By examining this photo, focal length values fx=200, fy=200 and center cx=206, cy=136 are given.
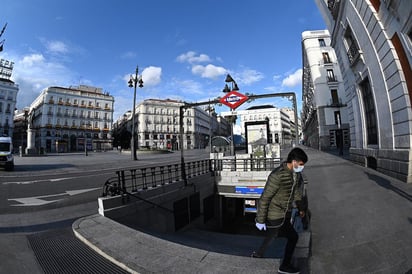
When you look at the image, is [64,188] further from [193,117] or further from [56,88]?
[193,117]

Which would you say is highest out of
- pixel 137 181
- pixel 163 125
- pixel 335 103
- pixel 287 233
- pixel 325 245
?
pixel 163 125

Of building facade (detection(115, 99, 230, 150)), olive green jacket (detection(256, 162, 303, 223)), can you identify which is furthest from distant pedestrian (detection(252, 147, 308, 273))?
building facade (detection(115, 99, 230, 150))

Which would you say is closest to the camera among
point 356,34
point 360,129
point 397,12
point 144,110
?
point 397,12

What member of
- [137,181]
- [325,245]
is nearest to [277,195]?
[325,245]

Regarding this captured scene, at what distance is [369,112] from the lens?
11.5 m

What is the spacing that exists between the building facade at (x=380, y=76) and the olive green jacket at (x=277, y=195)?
7629 mm

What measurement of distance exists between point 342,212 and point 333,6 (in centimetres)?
1408

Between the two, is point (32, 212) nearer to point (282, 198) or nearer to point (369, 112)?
point (282, 198)

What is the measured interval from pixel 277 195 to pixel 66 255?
369cm

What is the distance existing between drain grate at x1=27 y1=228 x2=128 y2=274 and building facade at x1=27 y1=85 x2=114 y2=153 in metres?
62.3

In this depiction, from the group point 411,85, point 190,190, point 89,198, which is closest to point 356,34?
point 411,85

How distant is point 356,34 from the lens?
35.4ft

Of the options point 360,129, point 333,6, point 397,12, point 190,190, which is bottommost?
point 190,190

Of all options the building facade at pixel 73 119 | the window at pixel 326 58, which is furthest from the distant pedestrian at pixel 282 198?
the building facade at pixel 73 119
